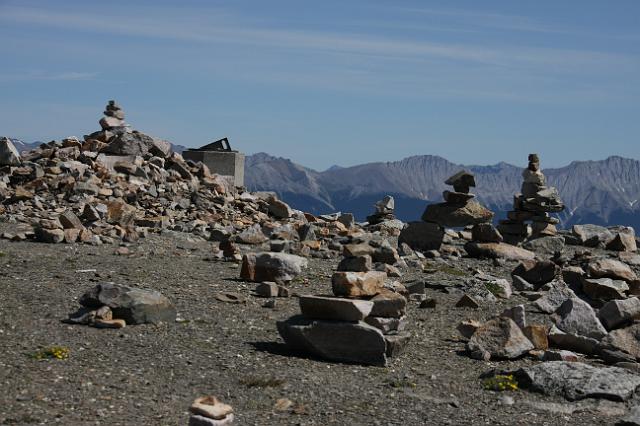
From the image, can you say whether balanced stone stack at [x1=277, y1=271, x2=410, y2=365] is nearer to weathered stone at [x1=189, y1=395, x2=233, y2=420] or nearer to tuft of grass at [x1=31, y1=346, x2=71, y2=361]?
tuft of grass at [x1=31, y1=346, x2=71, y2=361]

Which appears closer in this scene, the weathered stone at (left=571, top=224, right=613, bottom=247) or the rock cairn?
the rock cairn

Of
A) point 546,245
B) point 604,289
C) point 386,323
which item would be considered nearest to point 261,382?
point 386,323

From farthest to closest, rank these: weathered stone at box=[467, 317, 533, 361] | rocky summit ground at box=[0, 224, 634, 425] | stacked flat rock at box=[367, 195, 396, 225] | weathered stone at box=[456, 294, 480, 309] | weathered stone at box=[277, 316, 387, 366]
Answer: stacked flat rock at box=[367, 195, 396, 225]
weathered stone at box=[456, 294, 480, 309]
weathered stone at box=[467, 317, 533, 361]
weathered stone at box=[277, 316, 387, 366]
rocky summit ground at box=[0, 224, 634, 425]

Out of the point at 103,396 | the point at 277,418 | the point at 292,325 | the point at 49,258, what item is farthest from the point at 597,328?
the point at 49,258

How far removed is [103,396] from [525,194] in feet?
81.0

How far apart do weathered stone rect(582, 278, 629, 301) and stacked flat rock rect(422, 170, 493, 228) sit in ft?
26.0

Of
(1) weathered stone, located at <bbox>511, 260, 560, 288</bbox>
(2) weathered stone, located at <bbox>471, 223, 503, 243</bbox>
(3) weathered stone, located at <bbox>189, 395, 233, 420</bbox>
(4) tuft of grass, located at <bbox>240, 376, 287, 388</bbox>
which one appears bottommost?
(4) tuft of grass, located at <bbox>240, 376, 287, 388</bbox>

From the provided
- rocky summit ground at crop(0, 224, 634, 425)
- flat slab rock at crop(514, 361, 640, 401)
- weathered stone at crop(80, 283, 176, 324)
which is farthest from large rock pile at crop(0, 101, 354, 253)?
flat slab rock at crop(514, 361, 640, 401)

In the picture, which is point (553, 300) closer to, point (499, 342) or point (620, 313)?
point (620, 313)

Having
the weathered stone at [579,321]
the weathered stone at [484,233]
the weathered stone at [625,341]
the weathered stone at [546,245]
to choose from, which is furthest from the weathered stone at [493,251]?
the weathered stone at [625,341]

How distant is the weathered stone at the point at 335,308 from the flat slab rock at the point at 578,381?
2.36 meters

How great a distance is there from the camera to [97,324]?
1381cm

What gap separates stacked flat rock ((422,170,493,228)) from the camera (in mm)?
28172

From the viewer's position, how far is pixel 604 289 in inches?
789
